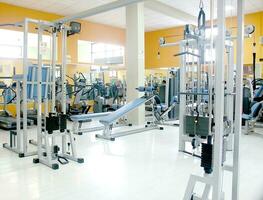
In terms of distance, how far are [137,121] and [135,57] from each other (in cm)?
193

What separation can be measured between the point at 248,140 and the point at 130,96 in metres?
3.64

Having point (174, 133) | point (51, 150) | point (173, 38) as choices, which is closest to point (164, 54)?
point (173, 38)

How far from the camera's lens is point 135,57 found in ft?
26.2

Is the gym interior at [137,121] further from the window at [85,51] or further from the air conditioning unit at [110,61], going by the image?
the window at [85,51]

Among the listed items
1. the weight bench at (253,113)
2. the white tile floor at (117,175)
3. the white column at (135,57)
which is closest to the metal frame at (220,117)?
the white tile floor at (117,175)

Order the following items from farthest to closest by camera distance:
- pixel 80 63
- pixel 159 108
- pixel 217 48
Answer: pixel 80 63 < pixel 159 108 < pixel 217 48

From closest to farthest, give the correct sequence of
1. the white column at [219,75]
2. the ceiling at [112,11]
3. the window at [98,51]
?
the white column at [219,75]
the ceiling at [112,11]
the window at [98,51]

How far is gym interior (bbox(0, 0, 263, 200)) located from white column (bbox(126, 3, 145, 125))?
30 millimetres

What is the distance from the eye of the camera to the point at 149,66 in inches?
523

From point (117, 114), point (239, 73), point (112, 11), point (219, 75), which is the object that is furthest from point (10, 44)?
point (219, 75)

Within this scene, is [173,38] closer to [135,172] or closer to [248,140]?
[248,140]

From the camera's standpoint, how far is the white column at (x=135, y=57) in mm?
7930

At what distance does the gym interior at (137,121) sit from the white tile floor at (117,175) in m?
0.01

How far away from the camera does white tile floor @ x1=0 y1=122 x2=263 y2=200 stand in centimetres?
281
